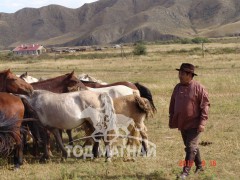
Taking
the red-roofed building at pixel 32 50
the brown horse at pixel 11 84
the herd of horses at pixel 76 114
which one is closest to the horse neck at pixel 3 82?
the brown horse at pixel 11 84

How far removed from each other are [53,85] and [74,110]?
7.22 ft

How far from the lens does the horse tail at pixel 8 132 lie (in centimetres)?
705

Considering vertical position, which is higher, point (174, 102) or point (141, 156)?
point (174, 102)

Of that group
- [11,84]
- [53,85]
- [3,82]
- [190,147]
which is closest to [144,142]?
[190,147]

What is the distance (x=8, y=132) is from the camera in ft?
23.4

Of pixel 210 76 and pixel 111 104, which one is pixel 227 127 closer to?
pixel 111 104

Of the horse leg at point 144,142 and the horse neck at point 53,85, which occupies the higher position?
the horse neck at point 53,85

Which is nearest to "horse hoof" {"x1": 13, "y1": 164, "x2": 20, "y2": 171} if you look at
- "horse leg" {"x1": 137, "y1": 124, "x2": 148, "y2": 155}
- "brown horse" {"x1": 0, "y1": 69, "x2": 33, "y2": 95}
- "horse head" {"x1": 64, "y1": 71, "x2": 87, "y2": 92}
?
"brown horse" {"x1": 0, "y1": 69, "x2": 33, "y2": 95}

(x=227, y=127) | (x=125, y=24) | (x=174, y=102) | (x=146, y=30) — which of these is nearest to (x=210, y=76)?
(x=227, y=127)

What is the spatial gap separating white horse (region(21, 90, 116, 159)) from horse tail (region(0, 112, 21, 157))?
2.94 feet

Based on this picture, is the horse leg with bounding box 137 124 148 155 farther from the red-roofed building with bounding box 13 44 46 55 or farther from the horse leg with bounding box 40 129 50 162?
the red-roofed building with bounding box 13 44 46 55

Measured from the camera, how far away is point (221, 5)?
187750 millimetres

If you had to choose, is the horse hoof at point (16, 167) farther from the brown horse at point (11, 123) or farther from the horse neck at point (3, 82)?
the horse neck at point (3, 82)

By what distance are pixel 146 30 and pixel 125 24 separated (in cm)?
2932
